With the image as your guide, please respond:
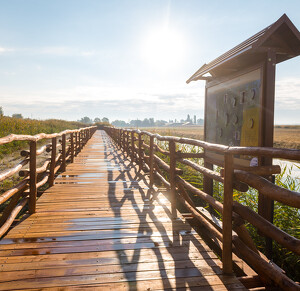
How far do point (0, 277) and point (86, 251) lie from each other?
2.66ft

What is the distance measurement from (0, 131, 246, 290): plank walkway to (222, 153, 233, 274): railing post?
0.13m

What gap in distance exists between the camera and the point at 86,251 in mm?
2734

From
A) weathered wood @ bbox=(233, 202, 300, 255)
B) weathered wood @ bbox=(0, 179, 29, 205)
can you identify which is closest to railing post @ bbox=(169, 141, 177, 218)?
weathered wood @ bbox=(233, 202, 300, 255)

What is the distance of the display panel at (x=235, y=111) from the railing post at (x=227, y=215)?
4.34 ft

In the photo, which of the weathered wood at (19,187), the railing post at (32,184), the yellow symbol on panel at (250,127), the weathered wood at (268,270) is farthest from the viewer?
the railing post at (32,184)

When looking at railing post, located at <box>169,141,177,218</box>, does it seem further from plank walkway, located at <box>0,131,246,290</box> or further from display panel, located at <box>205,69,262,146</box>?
display panel, located at <box>205,69,262,146</box>

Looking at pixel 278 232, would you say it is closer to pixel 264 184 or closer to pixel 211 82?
pixel 264 184

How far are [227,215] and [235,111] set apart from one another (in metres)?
2.17

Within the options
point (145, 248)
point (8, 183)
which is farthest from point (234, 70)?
point (8, 183)

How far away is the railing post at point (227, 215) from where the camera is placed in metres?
2.30

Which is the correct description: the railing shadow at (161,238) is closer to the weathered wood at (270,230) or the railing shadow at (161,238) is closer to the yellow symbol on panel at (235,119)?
the weathered wood at (270,230)

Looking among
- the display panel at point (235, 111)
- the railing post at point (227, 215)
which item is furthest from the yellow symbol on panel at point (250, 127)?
the railing post at point (227, 215)

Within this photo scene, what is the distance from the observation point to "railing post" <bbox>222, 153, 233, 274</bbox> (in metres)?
2.30

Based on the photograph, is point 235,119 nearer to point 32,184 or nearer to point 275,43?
point 275,43
